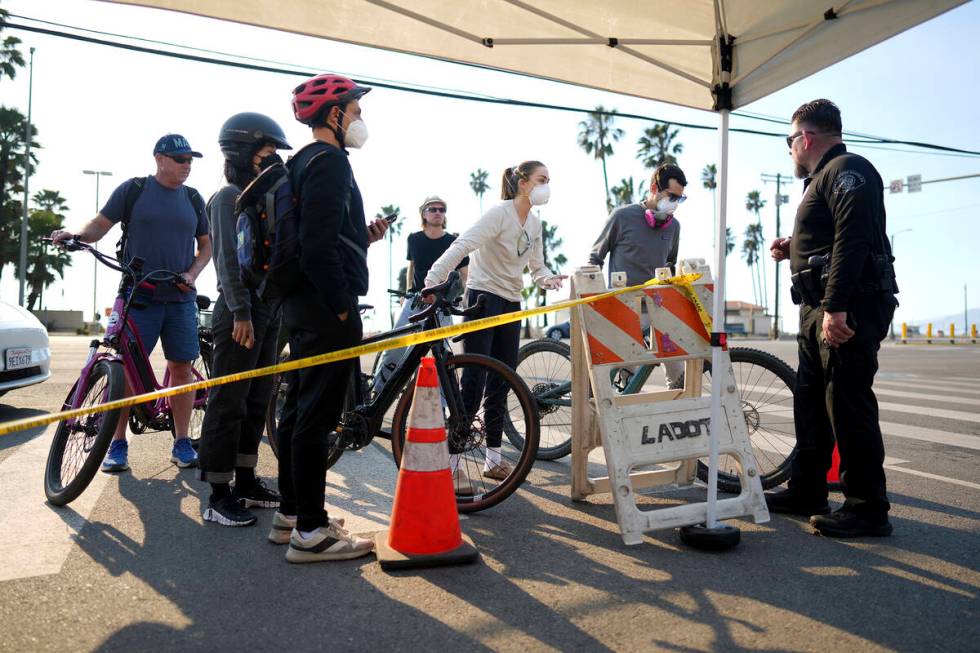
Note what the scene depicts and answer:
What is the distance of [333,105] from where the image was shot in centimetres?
310

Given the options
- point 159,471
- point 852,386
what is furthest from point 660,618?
point 159,471

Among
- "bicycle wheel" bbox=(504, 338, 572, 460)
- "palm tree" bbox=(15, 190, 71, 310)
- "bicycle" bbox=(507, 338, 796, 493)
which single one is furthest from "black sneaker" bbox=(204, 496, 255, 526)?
"palm tree" bbox=(15, 190, 71, 310)

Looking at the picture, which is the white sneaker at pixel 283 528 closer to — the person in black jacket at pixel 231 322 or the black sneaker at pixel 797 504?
the person in black jacket at pixel 231 322

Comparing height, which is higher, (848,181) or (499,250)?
(848,181)

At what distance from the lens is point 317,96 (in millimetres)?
3086

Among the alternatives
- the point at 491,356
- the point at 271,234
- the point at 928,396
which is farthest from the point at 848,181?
the point at 928,396

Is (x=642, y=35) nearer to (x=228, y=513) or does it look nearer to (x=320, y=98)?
(x=320, y=98)

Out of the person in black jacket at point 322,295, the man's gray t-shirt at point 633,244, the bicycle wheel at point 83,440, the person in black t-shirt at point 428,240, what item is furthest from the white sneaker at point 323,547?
the person in black t-shirt at point 428,240

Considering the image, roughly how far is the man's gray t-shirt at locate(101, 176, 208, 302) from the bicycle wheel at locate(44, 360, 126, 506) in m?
0.71

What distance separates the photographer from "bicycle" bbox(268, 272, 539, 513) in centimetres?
379

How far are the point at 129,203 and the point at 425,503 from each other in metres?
3.05

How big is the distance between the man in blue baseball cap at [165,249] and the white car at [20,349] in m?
2.33

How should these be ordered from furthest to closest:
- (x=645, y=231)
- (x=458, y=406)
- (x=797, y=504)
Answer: (x=645, y=231) < (x=458, y=406) < (x=797, y=504)

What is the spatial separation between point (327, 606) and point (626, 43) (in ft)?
13.3
